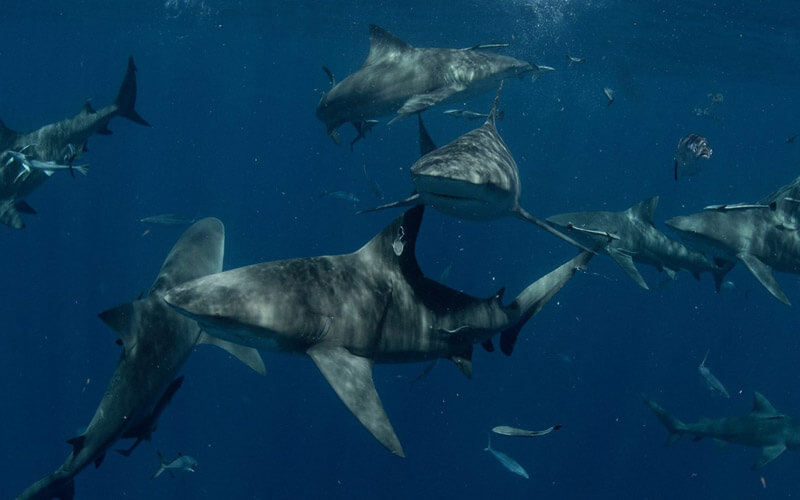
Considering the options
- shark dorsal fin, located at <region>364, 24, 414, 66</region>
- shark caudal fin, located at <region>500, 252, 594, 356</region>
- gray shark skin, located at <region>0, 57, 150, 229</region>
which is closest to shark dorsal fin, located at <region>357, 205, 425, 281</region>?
shark caudal fin, located at <region>500, 252, 594, 356</region>

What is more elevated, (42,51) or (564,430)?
(42,51)

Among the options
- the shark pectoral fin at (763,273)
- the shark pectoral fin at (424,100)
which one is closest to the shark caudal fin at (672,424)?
the shark pectoral fin at (763,273)

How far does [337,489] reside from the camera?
836 inches

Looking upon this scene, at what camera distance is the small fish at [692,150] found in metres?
9.12

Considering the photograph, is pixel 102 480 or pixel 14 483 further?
pixel 14 483

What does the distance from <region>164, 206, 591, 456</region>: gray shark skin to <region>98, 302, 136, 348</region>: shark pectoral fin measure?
94 centimetres

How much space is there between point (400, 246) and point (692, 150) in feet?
21.2

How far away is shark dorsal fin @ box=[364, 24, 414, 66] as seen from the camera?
9.66 m

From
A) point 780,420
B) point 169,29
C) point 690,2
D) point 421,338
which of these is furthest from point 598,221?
point 169,29

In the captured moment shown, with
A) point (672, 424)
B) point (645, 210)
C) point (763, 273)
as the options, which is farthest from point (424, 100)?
point (672, 424)

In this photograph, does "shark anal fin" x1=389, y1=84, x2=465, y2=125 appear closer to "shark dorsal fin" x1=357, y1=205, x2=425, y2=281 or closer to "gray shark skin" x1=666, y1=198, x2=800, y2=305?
"shark dorsal fin" x1=357, y1=205, x2=425, y2=281

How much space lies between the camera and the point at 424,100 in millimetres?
8164

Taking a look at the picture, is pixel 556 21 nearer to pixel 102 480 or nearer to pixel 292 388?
pixel 292 388

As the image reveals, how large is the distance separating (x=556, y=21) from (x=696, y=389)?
21.4 meters
